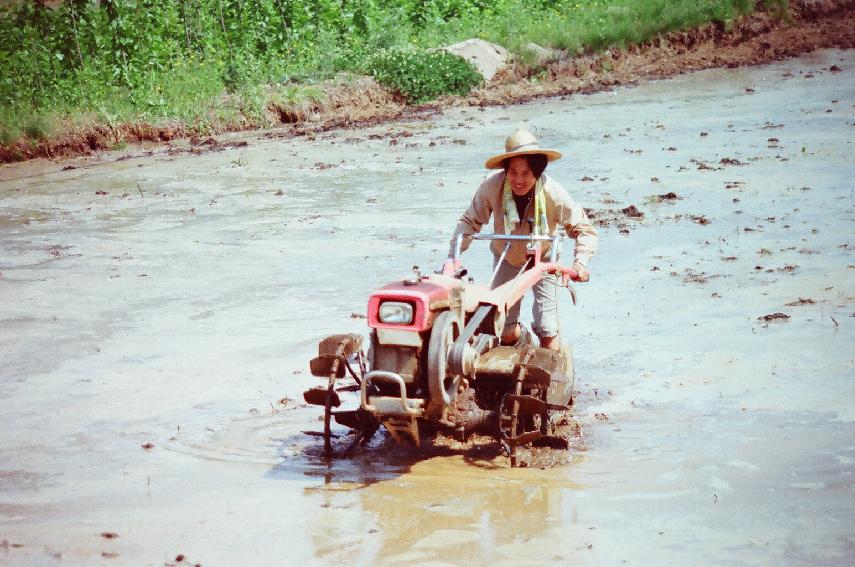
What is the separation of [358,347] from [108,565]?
190cm

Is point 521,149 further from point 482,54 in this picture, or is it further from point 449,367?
point 482,54

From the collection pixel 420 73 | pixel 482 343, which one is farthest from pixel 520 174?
pixel 420 73

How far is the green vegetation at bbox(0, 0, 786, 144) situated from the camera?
21.7 meters

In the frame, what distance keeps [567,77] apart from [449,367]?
73.1 ft

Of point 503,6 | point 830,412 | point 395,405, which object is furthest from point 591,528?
point 503,6

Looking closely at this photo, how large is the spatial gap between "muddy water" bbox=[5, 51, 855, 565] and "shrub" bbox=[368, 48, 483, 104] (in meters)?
7.36

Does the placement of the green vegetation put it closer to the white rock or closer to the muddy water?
the white rock

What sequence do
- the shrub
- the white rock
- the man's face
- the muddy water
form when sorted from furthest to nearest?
1. the white rock
2. the shrub
3. the man's face
4. the muddy water

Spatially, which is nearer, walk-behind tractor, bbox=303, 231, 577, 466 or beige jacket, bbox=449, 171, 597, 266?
walk-behind tractor, bbox=303, 231, 577, 466

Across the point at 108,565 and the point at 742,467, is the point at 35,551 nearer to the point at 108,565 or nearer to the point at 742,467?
the point at 108,565

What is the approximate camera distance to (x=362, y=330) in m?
9.15

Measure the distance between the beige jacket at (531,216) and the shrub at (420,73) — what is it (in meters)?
17.7

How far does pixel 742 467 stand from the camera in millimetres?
6191

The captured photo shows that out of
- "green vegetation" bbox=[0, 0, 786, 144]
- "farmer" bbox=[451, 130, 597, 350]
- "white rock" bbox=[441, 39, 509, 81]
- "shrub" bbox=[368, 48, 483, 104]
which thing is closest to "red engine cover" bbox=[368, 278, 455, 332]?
"farmer" bbox=[451, 130, 597, 350]
